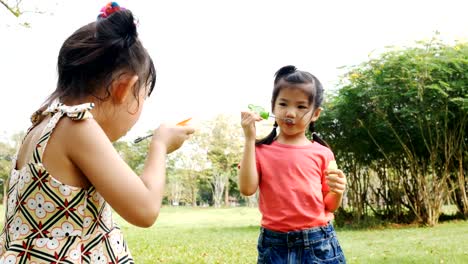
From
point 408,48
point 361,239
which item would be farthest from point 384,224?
point 408,48

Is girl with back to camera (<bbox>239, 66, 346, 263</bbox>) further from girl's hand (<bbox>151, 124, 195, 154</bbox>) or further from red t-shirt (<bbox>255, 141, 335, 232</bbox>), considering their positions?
girl's hand (<bbox>151, 124, 195, 154</bbox>)

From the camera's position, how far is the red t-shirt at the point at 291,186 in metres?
2.15

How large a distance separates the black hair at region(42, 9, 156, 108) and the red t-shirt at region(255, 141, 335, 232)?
3.25 ft

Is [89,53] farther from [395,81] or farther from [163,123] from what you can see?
[395,81]

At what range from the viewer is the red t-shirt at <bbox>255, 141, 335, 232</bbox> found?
7.04 ft

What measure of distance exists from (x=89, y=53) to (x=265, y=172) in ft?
3.62

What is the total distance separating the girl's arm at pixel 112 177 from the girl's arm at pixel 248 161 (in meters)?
0.87

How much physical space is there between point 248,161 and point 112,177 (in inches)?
39.4

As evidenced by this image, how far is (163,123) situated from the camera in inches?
53.9

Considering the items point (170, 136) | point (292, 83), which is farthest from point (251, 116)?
point (170, 136)

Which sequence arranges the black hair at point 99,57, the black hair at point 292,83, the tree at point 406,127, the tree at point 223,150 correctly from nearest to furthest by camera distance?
the black hair at point 99,57 → the black hair at point 292,83 → the tree at point 406,127 → the tree at point 223,150

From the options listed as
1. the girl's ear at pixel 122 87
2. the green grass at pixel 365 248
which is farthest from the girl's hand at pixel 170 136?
the green grass at pixel 365 248

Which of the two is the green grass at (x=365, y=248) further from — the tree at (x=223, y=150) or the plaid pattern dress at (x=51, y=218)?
the tree at (x=223, y=150)

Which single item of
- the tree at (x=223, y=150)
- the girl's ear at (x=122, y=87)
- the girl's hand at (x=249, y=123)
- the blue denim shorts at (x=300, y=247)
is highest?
the girl's ear at (x=122, y=87)
